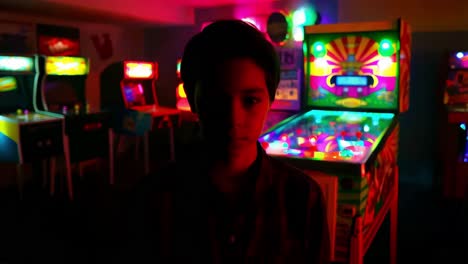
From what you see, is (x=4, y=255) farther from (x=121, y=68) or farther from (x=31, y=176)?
(x=121, y=68)

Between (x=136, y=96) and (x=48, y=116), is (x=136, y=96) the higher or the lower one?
the higher one

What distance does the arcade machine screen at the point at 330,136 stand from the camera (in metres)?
2.03

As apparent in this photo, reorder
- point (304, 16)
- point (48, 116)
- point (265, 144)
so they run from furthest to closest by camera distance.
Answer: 1. point (304, 16)
2. point (48, 116)
3. point (265, 144)

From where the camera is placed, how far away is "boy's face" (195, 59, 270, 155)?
0.74 m

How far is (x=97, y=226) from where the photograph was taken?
133 inches

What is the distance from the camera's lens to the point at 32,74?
13.7ft

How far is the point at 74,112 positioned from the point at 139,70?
1265 millimetres

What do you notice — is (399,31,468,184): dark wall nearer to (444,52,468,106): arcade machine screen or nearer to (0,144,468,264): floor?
(0,144,468,264): floor

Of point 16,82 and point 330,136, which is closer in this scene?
point 330,136

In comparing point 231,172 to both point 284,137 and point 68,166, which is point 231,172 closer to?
point 284,137

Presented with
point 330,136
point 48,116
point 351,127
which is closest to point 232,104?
point 330,136

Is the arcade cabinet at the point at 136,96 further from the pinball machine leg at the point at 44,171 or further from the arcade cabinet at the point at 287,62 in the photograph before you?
the arcade cabinet at the point at 287,62

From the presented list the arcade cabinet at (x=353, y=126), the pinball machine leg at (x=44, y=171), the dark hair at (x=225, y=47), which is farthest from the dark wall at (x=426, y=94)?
the dark hair at (x=225, y=47)

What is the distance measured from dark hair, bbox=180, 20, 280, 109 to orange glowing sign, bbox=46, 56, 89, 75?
395 cm
